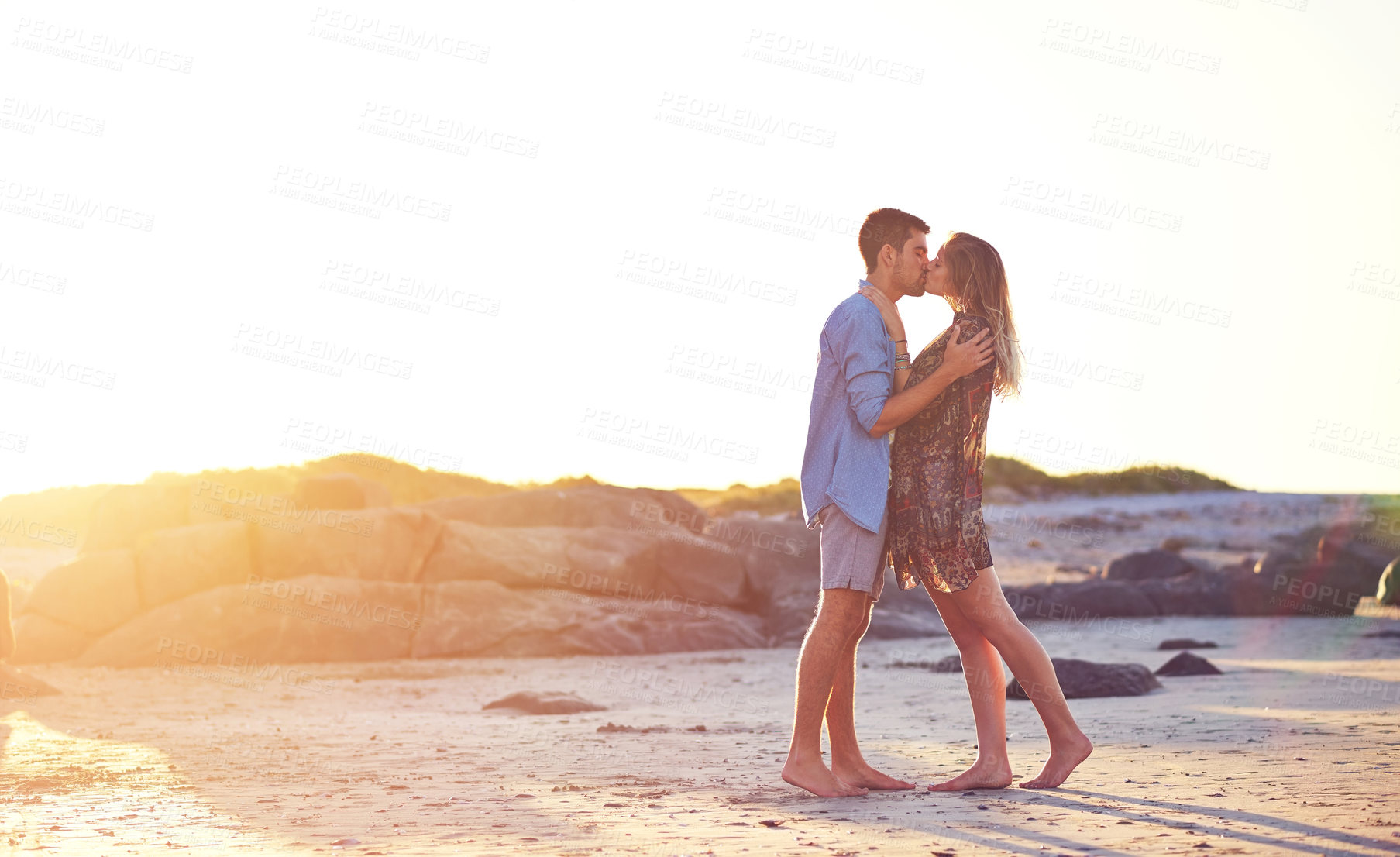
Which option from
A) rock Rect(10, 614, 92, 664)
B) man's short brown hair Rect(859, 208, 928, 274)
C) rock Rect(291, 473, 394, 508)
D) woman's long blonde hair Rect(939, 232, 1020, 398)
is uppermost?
man's short brown hair Rect(859, 208, 928, 274)

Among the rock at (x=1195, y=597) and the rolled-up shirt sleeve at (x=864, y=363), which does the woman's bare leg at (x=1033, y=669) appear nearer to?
the rolled-up shirt sleeve at (x=864, y=363)

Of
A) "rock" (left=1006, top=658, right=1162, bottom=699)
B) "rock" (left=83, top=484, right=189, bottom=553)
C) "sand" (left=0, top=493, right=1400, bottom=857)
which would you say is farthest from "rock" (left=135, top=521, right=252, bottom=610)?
"rock" (left=1006, top=658, right=1162, bottom=699)

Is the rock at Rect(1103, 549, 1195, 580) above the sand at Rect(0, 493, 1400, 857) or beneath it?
above

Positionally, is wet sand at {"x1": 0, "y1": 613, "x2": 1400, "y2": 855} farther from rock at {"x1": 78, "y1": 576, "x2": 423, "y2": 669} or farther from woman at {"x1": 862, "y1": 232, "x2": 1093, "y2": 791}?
rock at {"x1": 78, "y1": 576, "x2": 423, "y2": 669}

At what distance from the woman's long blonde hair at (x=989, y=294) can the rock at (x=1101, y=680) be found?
4.10 metres

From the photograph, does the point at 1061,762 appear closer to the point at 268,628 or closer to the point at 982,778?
the point at 982,778

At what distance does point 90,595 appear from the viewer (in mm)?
14734

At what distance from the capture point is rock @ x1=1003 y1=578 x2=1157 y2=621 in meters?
16.6

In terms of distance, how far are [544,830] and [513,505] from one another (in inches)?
617

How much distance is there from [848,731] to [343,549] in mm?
12526

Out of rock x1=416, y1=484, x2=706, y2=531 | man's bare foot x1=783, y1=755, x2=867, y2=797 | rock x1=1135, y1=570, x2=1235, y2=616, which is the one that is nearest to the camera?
man's bare foot x1=783, y1=755, x2=867, y2=797

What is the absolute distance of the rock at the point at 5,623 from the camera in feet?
32.5

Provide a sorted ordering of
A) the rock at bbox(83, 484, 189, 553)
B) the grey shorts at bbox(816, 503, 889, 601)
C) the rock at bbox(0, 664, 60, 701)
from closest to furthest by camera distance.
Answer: the grey shorts at bbox(816, 503, 889, 601), the rock at bbox(0, 664, 60, 701), the rock at bbox(83, 484, 189, 553)

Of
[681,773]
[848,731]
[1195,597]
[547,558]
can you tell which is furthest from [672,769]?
[1195,597]
